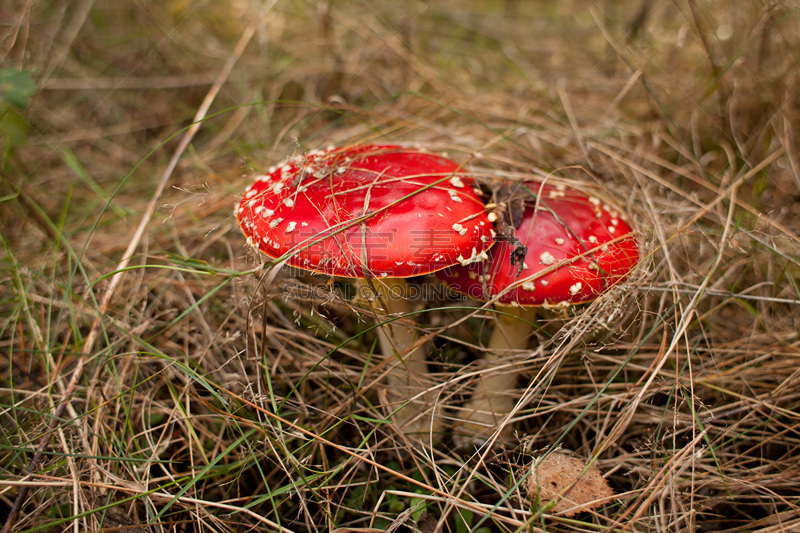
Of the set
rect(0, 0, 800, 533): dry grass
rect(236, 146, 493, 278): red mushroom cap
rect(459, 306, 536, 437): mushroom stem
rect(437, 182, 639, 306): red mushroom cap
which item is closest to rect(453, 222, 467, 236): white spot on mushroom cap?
rect(236, 146, 493, 278): red mushroom cap

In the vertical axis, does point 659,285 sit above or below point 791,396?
above

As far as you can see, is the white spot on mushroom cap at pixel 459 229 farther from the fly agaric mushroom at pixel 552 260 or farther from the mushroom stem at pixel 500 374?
the mushroom stem at pixel 500 374

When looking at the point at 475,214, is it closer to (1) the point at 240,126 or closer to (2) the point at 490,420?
(2) the point at 490,420

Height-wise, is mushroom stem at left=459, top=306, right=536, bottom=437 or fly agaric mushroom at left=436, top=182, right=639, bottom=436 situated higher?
fly agaric mushroom at left=436, top=182, right=639, bottom=436

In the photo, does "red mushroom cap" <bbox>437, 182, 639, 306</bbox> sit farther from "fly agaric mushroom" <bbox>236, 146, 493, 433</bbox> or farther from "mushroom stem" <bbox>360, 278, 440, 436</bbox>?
"mushroom stem" <bbox>360, 278, 440, 436</bbox>

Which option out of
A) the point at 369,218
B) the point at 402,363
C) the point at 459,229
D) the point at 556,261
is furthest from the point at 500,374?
the point at 369,218

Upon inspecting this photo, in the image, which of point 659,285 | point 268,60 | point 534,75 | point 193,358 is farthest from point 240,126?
point 659,285

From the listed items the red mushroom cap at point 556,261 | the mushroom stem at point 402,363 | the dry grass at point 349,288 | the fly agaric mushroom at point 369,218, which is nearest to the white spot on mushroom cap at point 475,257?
the fly agaric mushroom at point 369,218
